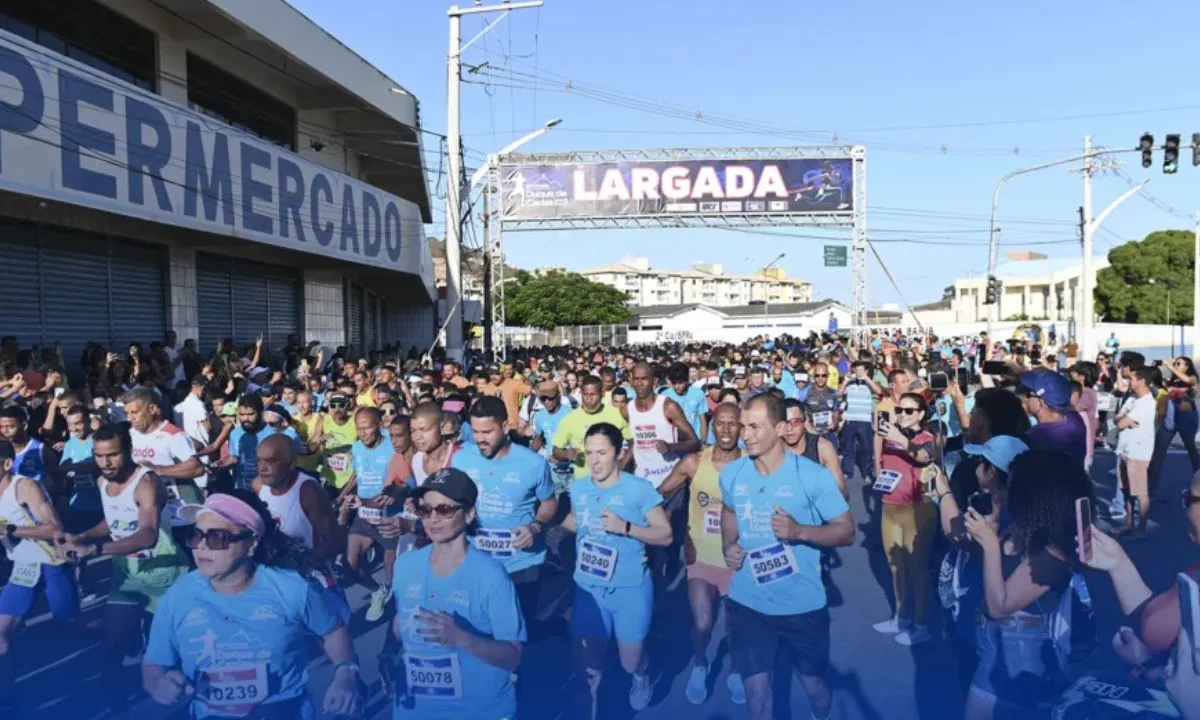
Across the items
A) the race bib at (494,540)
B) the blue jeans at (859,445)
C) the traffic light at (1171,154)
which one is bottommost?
the blue jeans at (859,445)

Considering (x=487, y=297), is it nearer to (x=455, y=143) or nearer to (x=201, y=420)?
(x=455, y=143)

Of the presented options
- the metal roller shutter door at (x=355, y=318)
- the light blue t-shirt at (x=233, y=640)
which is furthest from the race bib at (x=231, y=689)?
the metal roller shutter door at (x=355, y=318)

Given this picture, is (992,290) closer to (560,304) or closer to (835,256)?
(835,256)

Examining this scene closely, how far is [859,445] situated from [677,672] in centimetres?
695

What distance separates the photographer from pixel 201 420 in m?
8.70

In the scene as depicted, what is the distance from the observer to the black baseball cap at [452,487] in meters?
3.63

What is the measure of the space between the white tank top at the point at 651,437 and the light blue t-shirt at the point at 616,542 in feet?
8.69

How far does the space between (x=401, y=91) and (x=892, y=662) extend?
1830cm

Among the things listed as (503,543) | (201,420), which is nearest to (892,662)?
(503,543)

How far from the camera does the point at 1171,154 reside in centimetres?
2195

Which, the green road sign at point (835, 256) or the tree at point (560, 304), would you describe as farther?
the tree at point (560, 304)

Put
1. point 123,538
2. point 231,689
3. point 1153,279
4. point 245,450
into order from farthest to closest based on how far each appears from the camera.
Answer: point 1153,279
point 245,450
point 123,538
point 231,689

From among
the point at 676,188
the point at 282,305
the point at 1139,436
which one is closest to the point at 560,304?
the point at 676,188

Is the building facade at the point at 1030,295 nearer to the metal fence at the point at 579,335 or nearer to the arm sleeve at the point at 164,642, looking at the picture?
the metal fence at the point at 579,335
